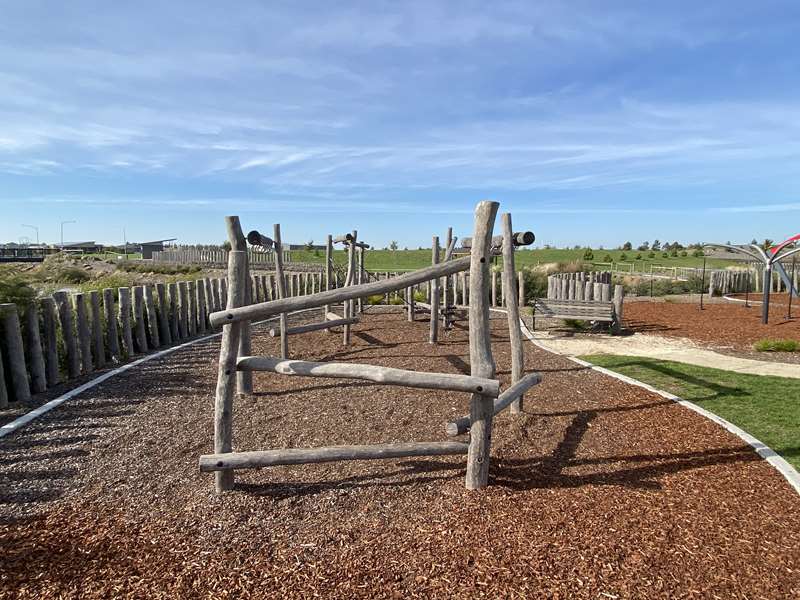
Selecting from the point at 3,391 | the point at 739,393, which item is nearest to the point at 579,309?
the point at 739,393

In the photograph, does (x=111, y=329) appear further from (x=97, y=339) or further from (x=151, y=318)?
(x=151, y=318)

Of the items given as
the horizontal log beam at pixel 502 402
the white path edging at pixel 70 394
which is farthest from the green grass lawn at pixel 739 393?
the white path edging at pixel 70 394

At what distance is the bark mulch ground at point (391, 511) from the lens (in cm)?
273

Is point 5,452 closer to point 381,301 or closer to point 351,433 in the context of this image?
point 351,433

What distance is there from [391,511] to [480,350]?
4.34ft

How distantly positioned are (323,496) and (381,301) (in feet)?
39.4

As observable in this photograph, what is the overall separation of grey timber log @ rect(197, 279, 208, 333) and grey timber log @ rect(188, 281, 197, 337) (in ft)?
0.47

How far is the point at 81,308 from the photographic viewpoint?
6957 millimetres

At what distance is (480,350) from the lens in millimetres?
3707

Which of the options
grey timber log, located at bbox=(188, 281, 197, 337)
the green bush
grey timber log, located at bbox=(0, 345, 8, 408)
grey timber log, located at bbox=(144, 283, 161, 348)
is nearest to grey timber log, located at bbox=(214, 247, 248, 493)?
grey timber log, located at bbox=(0, 345, 8, 408)

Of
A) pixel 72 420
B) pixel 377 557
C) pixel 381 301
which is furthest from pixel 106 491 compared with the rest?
pixel 381 301

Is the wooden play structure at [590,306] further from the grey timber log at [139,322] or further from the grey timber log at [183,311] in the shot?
the grey timber log at [139,322]

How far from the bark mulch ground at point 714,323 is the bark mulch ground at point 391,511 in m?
6.20

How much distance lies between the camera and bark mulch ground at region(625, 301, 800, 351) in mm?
10477
